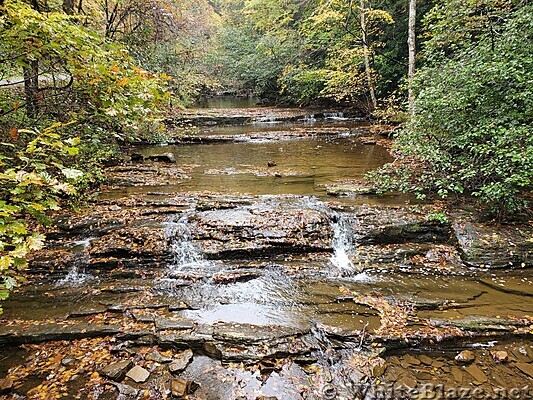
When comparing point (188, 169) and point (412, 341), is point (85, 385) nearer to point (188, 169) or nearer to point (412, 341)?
point (412, 341)

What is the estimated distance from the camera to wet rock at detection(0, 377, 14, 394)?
11.0ft

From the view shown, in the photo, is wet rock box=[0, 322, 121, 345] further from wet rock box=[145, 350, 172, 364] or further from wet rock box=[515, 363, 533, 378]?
wet rock box=[515, 363, 533, 378]

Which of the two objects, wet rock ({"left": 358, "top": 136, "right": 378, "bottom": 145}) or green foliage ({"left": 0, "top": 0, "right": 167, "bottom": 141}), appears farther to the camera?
wet rock ({"left": 358, "top": 136, "right": 378, "bottom": 145})

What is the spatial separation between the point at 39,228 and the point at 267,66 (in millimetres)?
24338

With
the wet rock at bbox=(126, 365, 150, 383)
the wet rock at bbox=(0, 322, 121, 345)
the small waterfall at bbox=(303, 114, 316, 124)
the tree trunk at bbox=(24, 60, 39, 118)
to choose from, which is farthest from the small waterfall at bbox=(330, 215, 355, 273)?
the small waterfall at bbox=(303, 114, 316, 124)

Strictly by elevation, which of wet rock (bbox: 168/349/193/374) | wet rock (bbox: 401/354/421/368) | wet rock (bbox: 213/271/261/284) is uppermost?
wet rock (bbox: 213/271/261/284)

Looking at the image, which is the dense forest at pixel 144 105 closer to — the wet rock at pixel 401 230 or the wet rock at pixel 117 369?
the wet rock at pixel 401 230

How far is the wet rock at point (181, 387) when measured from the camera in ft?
11.1

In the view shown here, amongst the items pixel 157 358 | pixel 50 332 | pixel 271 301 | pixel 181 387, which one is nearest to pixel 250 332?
pixel 271 301

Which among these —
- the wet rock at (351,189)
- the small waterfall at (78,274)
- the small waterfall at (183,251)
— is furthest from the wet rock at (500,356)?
the small waterfall at (78,274)

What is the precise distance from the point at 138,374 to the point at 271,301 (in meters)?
2.03

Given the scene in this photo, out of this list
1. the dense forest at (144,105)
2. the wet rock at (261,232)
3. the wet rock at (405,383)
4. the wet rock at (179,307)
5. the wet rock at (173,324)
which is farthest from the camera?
the wet rock at (261,232)

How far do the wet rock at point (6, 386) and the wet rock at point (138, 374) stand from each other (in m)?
1.18

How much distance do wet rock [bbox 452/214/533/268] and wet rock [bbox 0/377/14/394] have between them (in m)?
6.62
